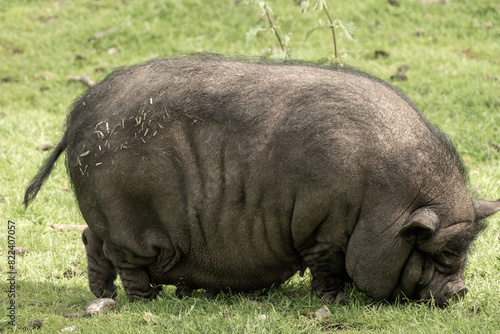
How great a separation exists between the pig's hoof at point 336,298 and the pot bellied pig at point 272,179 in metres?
0.02

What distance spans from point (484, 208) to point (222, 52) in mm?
7005

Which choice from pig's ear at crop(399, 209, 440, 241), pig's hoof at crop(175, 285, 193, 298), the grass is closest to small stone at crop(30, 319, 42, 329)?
the grass

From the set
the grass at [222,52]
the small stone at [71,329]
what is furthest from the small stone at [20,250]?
the small stone at [71,329]

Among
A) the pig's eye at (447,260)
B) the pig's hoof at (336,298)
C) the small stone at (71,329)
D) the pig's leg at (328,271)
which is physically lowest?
the small stone at (71,329)

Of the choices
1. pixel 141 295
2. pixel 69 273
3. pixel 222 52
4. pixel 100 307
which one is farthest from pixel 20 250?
pixel 222 52

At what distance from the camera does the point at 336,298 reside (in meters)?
5.07

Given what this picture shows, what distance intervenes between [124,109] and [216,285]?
151cm

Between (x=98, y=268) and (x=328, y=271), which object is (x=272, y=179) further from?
(x=98, y=268)

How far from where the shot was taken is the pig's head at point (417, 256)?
4.66 meters

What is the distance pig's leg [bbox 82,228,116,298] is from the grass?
12 cm

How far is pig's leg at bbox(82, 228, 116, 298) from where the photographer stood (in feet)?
18.1

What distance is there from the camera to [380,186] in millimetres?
4594

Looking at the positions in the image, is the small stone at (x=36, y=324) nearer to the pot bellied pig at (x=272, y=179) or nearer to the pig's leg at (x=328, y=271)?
the pot bellied pig at (x=272, y=179)

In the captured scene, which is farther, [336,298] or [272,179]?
[336,298]
